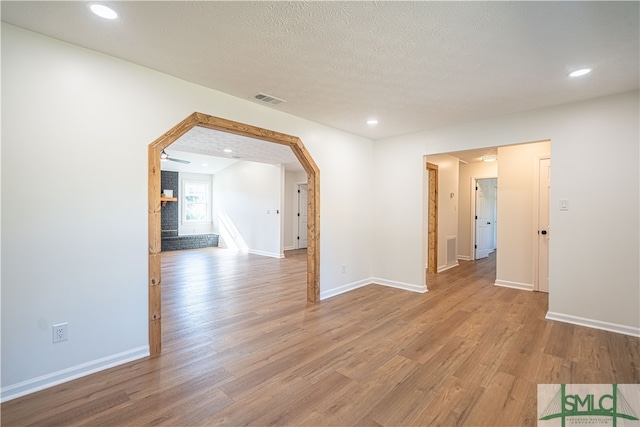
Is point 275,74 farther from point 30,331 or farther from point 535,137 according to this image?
point 535,137

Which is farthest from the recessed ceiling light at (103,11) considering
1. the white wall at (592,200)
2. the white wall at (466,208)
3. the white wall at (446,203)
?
the white wall at (466,208)

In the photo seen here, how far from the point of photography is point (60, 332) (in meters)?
2.15

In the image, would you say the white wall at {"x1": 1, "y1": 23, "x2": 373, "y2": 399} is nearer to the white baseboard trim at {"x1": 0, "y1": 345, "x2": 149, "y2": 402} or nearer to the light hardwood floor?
the white baseboard trim at {"x1": 0, "y1": 345, "x2": 149, "y2": 402}

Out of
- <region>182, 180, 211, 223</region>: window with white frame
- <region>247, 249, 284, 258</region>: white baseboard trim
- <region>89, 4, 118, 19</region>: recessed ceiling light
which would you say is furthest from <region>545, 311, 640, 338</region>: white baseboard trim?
<region>182, 180, 211, 223</region>: window with white frame

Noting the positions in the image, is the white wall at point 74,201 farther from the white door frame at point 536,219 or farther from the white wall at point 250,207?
the white wall at point 250,207

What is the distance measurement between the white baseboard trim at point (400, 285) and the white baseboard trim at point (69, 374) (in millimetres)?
3535

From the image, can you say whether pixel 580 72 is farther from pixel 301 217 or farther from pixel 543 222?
pixel 301 217

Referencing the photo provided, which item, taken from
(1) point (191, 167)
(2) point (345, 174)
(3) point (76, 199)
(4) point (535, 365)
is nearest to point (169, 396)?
(3) point (76, 199)

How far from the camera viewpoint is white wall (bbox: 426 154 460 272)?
19.9 ft

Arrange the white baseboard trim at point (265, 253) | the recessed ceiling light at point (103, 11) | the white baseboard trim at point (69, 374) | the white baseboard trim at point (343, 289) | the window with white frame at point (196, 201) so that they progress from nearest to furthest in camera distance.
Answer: the recessed ceiling light at point (103, 11) < the white baseboard trim at point (69, 374) < the white baseboard trim at point (343, 289) < the white baseboard trim at point (265, 253) < the window with white frame at point (196, 201)

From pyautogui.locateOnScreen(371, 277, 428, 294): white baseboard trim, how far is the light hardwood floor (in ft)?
1.52

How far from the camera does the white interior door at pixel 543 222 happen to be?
4426 mm

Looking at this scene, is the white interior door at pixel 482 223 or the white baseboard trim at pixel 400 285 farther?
the white interior door at pixel 482 223

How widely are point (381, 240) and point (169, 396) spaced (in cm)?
375
